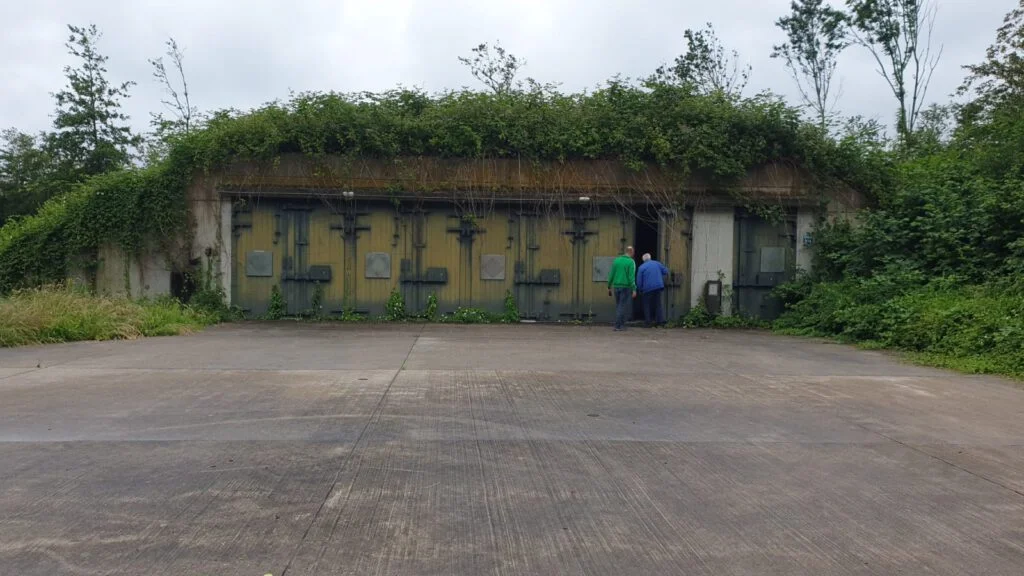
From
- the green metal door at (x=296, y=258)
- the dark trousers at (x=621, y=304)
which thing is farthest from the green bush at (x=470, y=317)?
the green metal door at (x=296, y=258)

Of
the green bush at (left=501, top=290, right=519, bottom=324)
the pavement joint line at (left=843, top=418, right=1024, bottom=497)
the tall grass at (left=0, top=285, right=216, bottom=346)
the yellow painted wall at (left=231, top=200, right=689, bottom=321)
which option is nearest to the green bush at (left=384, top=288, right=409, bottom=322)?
the yellow painted wall at (left=231, top=200, right=689, bottom=321)

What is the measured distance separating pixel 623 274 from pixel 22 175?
31.7m

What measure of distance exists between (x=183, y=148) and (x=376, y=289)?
4836 mm

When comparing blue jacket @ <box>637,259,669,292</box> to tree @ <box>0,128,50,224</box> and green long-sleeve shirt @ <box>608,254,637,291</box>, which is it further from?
tree @ <box>0,128,50,224</box>

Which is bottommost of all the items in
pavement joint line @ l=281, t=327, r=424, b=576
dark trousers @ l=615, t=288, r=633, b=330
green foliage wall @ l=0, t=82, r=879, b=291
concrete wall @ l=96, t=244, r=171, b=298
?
pavement joint line @ l=281, t=327, r=424, b=576

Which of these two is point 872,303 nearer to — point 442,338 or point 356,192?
point 442,338

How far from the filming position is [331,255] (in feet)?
53.3

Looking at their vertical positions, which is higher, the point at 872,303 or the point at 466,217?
the point at 466,217

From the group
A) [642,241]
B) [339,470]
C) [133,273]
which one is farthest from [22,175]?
[339,470]

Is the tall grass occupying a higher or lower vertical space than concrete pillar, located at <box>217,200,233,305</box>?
lower

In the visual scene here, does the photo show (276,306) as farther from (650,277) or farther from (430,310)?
(650,277)

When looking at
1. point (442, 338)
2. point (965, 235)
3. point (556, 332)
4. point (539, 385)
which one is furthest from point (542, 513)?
point (965, 235)

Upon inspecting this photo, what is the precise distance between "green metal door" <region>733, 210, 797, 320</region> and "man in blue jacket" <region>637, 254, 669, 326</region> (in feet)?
5.87

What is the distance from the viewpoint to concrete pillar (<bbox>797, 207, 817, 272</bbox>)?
16.3 metres
